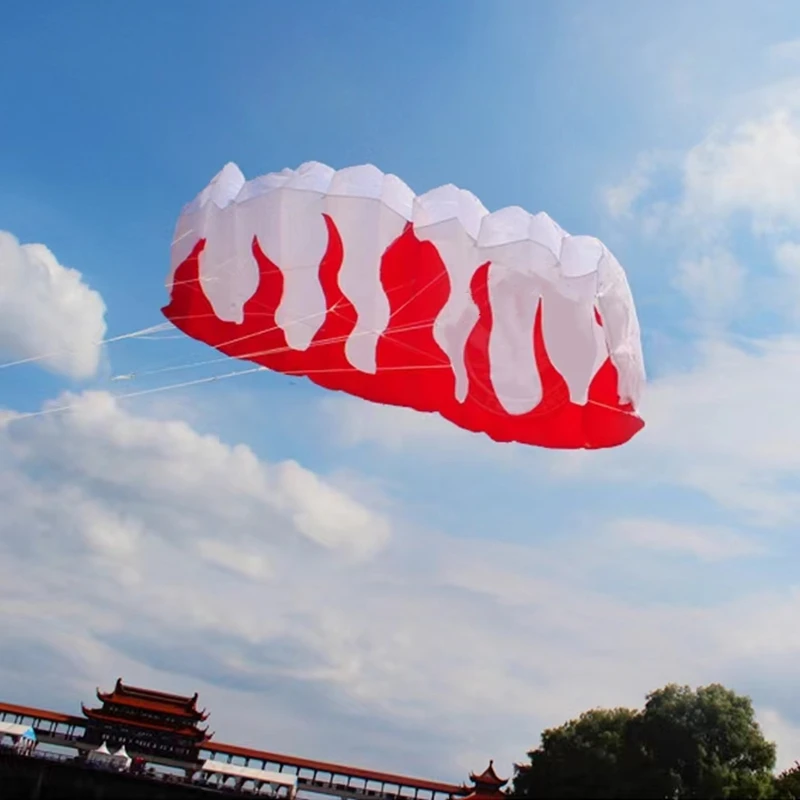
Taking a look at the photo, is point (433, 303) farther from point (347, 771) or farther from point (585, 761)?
point (347, 771)

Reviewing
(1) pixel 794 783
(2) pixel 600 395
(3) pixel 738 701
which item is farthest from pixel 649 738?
(2) pixel 600 395

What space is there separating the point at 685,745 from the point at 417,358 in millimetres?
17731

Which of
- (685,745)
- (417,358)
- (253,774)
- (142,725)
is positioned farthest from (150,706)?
(417,358)

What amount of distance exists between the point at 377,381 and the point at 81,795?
6.53 m

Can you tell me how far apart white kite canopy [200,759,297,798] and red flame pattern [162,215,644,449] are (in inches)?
1007

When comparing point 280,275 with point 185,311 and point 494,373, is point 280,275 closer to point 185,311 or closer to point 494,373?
point 185,311

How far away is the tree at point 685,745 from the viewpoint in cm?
2330

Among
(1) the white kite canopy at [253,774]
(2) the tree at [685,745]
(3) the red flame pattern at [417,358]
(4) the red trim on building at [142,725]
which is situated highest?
(3) the red flame pattern at [417,358]

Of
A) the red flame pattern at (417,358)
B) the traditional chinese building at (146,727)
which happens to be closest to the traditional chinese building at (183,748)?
the traditional chinese building at (146,727)

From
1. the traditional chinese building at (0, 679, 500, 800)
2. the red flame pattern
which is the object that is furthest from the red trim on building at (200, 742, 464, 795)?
the red flame pattern

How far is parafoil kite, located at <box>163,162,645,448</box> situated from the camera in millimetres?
12211

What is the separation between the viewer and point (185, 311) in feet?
43.9

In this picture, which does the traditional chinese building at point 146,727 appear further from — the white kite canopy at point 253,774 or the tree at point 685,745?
the tree at point 685,745

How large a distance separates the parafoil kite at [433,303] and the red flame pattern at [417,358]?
18mm
